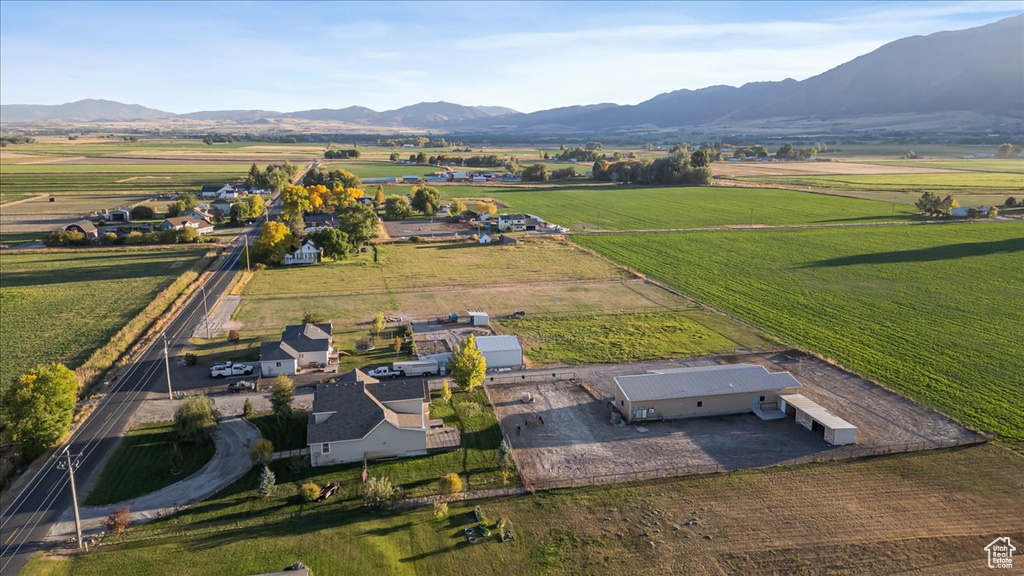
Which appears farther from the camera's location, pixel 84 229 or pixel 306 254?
pixel 84 229

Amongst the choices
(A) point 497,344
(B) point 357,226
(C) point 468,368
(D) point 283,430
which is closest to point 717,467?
(C) point 468,368

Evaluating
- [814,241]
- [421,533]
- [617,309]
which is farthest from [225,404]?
[814,241]

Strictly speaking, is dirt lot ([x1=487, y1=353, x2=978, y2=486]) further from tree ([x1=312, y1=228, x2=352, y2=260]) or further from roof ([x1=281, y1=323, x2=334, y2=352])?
tree ([x1=312, y1=228, x2=352, y2=260])

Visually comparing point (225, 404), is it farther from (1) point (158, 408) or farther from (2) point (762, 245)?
(2) point (762, 245)

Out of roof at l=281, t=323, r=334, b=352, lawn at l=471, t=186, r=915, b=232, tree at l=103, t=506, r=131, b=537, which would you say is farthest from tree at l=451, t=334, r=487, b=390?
lawn at l=471, t=186, r=915, b=232

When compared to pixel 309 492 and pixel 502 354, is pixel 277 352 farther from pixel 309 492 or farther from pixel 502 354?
pixel 309 492

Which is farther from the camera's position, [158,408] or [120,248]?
[120,248]

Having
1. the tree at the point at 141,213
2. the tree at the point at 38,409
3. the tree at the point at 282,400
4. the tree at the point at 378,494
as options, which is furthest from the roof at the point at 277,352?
the tree at the point at 141,213
